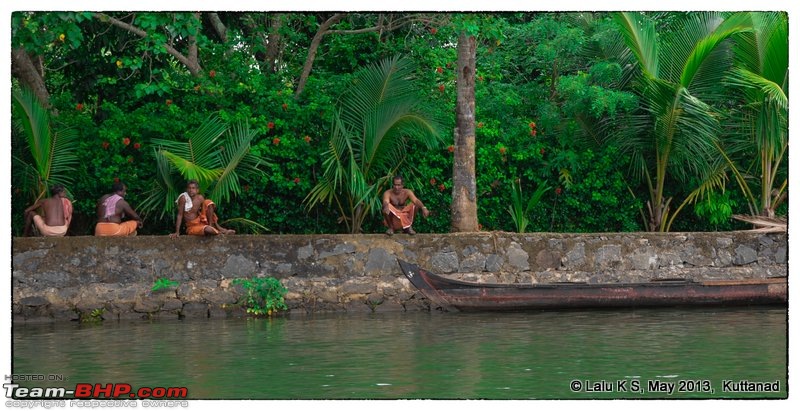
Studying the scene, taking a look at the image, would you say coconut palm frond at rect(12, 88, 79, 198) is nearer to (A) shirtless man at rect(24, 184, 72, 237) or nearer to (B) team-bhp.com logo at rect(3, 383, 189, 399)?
(A) shirtless man at rect(24, 184, 72, 237)

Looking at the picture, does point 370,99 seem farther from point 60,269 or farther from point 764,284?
point 764,284

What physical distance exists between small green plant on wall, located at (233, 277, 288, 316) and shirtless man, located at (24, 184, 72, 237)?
2116 millimetres

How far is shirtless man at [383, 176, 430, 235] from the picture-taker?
1400cm

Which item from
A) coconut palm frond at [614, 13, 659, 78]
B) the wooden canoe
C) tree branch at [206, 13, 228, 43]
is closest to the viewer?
the wooden canoe

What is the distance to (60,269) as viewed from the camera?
13195mm

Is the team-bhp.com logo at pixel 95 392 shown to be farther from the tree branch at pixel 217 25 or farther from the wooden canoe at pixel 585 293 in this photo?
the tree branch at pixel 217 25

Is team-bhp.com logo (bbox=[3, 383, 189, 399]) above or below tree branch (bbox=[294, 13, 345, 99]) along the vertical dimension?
below

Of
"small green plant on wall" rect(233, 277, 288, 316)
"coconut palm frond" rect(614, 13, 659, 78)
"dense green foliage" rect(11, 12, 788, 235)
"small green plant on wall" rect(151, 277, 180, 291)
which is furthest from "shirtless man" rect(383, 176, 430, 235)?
"coconut palm frond" rect(614, 13, 659, 78)

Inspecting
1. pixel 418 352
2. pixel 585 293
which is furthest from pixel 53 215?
pixel 585 293

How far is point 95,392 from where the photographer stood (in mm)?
8438

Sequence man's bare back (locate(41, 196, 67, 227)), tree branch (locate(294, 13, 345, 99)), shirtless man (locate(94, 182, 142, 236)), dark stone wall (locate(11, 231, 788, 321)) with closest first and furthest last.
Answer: dark stone wall (locate(11, 231, 788, 321))
man's bare back (locate(41, 196, 67, 227))
shirtless man (locate(94, 182, 142, 236))
tree branch (locate(294, 13, 345, 99))

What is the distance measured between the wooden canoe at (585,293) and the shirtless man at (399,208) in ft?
2.34

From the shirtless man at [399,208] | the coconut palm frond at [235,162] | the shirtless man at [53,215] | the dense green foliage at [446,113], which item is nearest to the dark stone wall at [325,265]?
the shirtless man at [399,208]

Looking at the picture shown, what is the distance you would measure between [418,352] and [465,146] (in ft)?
15.5
